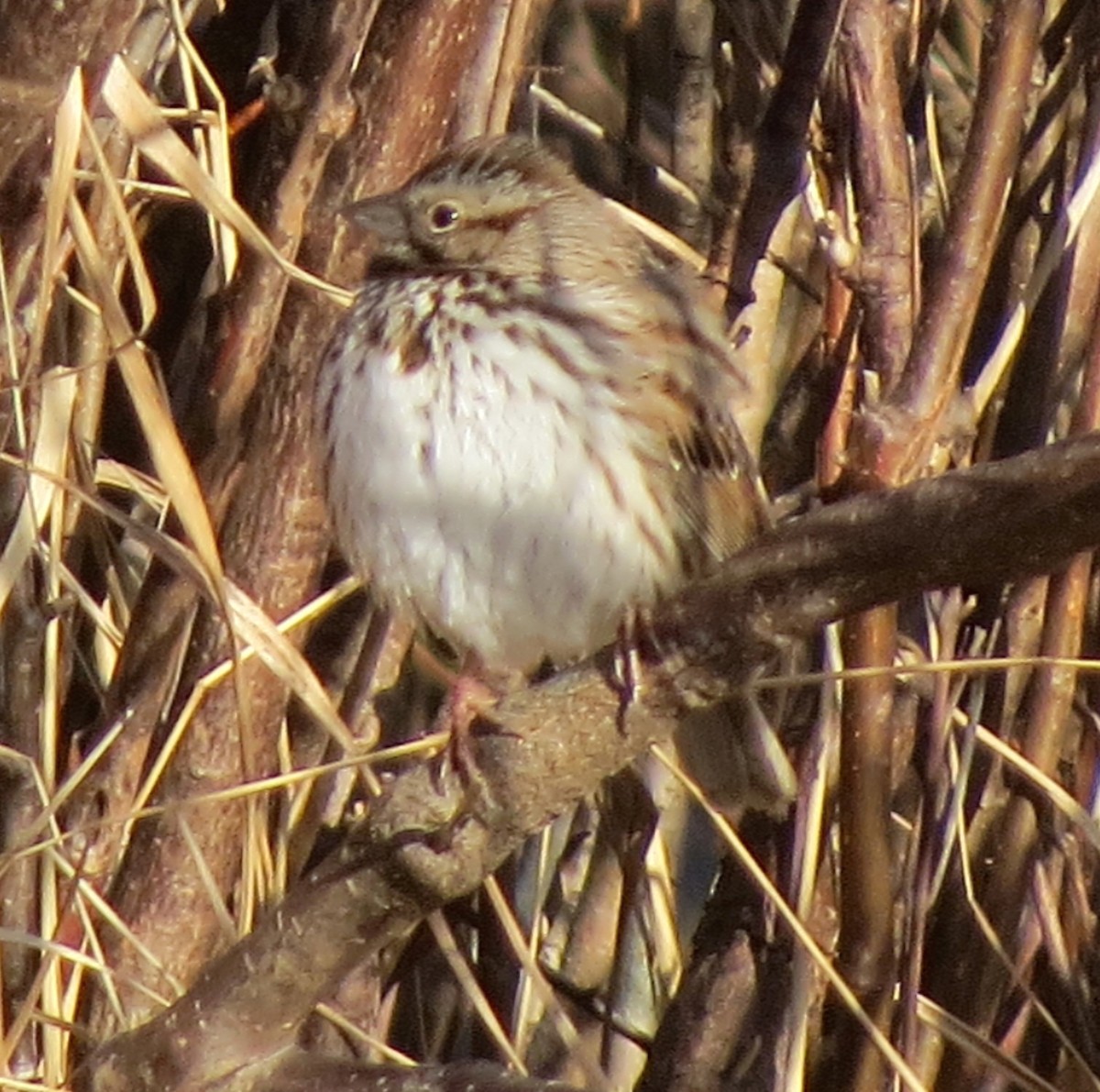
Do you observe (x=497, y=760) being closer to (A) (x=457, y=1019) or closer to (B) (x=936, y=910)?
(B) (x=936, y=910)

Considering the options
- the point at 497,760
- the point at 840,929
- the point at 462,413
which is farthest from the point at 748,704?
the point at 497,760

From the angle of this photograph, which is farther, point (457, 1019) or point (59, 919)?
point (457, 1019)

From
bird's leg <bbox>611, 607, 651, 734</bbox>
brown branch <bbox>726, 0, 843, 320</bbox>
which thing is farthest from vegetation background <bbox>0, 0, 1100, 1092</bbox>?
bird's leg <bbox>611, 607, 651, 734</bbox>

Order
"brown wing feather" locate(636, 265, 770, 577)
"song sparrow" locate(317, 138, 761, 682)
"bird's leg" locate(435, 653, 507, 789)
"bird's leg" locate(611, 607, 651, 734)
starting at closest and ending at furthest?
Result: "bird's leg" locate(611, 607, 651, 734)
"bird's leg" locate(435, 653, 507, 789)
"song sparrow" locate(317, 138, 761, 682)
"brown wing feather" locate(636, 265, 770, 577)

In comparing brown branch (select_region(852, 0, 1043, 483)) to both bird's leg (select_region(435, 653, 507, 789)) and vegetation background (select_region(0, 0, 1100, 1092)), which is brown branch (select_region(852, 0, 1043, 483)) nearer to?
vegetation background (select_region(0, 0, 1100, 1092))

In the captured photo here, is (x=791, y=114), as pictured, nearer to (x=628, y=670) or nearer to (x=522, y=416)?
(x=522, y=416)

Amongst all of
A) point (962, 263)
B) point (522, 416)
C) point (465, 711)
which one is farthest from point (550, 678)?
point (962, 263)
